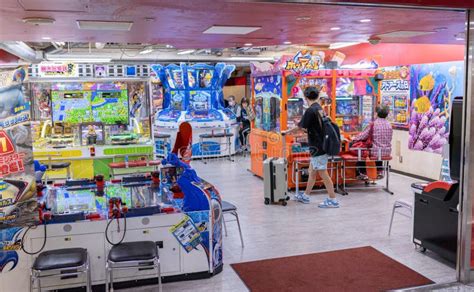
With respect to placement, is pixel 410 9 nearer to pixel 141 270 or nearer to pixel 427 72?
pixel 141 270

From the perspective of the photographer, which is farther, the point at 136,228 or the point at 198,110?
the point at 198,110

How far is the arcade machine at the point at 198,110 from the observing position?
38.4 ft

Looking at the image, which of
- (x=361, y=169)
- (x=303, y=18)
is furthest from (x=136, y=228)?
(x=361, y=169)

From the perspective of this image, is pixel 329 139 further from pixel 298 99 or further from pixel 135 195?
pixel 135 195

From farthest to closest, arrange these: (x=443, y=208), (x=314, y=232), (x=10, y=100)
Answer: (x=314, y=232) → (x=443, y=208) → (x=10, y=100)

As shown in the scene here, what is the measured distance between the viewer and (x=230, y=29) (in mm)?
4945

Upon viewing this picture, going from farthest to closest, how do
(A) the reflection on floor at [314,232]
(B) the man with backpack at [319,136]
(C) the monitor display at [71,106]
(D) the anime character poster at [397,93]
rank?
(D) the anime character poster at [397,93] → (C) the monitor display at [71,106] → (B) the man with backpack at [319,136] → (A) the reflection on floor at [314,232]

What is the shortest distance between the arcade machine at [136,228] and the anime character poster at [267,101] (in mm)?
3694

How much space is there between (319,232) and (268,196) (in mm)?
1446

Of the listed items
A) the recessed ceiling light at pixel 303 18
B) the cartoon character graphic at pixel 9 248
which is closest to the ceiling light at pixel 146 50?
the recessed ceiling light at pixel 303 18

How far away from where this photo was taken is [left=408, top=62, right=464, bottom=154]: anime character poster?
306 inches

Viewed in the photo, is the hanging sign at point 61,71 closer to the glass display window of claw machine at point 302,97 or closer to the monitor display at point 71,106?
the monitor display at point 71,106

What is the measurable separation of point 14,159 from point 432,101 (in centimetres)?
696

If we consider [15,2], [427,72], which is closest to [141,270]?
[15,2]
